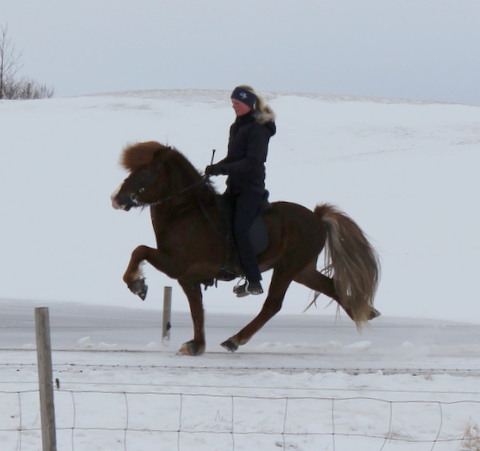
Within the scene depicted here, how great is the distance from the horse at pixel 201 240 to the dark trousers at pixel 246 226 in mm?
150

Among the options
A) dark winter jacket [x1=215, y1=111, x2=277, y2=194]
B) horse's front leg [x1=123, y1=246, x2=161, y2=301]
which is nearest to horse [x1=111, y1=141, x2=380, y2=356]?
horse's front leg [x1=123, y1=246, x2=161, y2=301]

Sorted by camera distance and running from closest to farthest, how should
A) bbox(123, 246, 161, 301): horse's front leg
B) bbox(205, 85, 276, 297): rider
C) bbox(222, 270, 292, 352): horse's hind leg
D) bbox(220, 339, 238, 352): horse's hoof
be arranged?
bbox(123, 246, 161, 301): horse's front leg, bbox(205, 85, 276, 297): rider, bbox(220, 339, 238, 352): horse's hoof, bbox(222, 270, 292, 352): horse's hind leg

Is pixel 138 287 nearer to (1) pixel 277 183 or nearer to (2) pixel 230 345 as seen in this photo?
(2) pixel 230 345

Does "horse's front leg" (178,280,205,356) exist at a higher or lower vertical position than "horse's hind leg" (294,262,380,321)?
lower

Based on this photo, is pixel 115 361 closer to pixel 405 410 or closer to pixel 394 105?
pixel 405 410

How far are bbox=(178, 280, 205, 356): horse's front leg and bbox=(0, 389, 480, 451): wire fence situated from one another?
6.69 feet

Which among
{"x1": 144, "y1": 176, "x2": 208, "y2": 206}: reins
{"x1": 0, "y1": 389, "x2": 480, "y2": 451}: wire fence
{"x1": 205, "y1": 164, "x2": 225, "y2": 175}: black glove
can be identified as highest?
{"x1": 205, "y1": 164, "x2": 225, "y2": 175}: black glove

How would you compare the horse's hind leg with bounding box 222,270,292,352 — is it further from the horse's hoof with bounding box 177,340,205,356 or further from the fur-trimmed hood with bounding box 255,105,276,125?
the fur-trimmed hood with bounding box 255,105,276,125

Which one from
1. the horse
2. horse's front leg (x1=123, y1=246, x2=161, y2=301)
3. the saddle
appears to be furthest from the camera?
the saddle

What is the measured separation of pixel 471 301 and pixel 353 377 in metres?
7.05

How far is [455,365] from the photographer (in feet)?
25.1

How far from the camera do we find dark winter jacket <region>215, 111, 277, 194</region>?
777cm

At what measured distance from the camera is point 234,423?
5129 millimetres

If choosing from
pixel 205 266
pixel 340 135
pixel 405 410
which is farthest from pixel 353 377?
pixel 340 135
